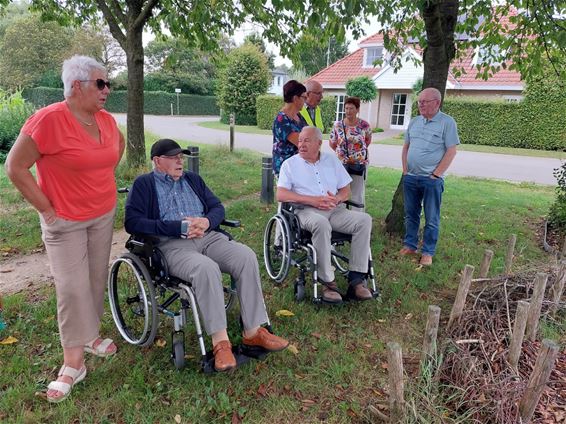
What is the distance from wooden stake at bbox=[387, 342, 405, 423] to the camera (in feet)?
6.80

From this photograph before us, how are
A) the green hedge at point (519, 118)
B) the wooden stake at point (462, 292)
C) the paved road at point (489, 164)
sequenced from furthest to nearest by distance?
the green hedge at point (519, 118)
the paved road at point (489, 164)
the wooden stake at point (462, 292)

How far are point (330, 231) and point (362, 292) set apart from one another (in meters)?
0.56

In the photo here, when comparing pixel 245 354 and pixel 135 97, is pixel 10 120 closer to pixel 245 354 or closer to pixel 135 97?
pixel 135 97

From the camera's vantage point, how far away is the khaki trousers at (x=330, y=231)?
11.6ft

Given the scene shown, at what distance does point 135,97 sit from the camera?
7426 mm

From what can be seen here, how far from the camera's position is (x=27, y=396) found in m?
2.44

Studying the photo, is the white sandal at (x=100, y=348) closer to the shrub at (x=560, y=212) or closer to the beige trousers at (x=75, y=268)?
the beige trousers at (x=75, y=268)

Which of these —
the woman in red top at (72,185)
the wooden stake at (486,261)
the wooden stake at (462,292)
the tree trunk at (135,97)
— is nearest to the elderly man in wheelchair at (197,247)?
the woman in red top at (72,185)

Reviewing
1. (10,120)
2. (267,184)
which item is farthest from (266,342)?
(10,120)

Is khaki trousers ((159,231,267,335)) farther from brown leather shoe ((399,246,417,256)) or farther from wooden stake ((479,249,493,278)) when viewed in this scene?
brown leather shoe ((399,246,417,256))

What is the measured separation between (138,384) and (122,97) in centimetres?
3885

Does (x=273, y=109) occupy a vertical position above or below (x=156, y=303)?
above

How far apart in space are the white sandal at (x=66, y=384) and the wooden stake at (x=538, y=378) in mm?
2467

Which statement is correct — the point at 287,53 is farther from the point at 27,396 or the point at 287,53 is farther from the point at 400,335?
the point at 27,396
